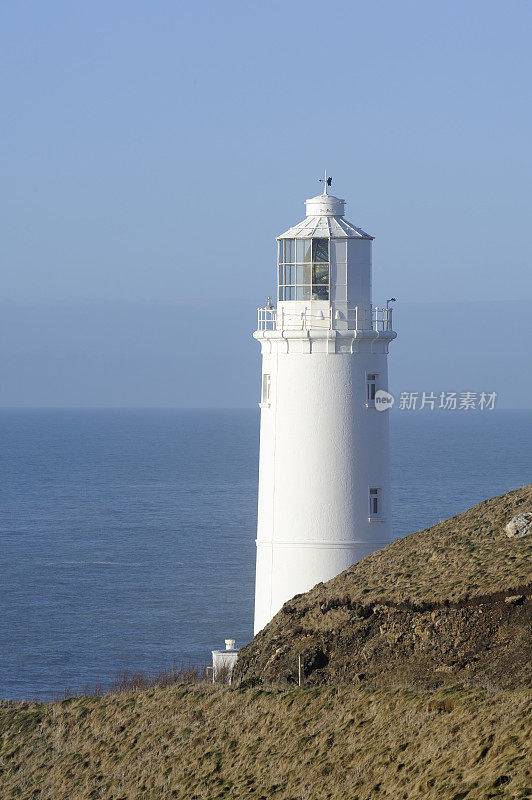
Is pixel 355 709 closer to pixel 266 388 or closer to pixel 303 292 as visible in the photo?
pixel 266 388

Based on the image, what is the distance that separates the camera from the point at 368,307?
87.9ft

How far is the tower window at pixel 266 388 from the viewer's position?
87.0 feet

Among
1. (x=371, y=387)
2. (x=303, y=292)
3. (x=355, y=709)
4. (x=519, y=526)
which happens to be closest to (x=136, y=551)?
(x=303, y=292)

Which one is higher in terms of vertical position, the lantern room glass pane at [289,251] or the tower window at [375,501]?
the lantern room glass pane at [289,251]

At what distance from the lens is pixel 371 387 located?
86.2 ft

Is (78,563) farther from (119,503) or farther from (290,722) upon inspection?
(290,722)

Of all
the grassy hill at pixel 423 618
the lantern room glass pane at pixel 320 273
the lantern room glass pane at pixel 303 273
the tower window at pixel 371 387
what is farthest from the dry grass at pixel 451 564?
the lantern room glass pane at pixel 303 273

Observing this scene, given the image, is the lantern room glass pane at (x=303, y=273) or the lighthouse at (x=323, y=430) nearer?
the lighthouse at (x=323, y=430)

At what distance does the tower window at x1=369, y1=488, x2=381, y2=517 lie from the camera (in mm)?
26203

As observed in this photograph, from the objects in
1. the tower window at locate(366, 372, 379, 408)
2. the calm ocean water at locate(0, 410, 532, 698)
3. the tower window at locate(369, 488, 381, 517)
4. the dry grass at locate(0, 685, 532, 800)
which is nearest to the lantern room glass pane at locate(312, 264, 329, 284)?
the tower window at locate(366, 372, 379, 408)

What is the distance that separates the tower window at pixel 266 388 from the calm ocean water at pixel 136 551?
15.6 m

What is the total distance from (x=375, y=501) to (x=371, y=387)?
2503 millimetres

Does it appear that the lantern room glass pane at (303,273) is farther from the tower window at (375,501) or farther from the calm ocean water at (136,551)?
the calm ocean water at (136,551)

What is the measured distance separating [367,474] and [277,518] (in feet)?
7.17
